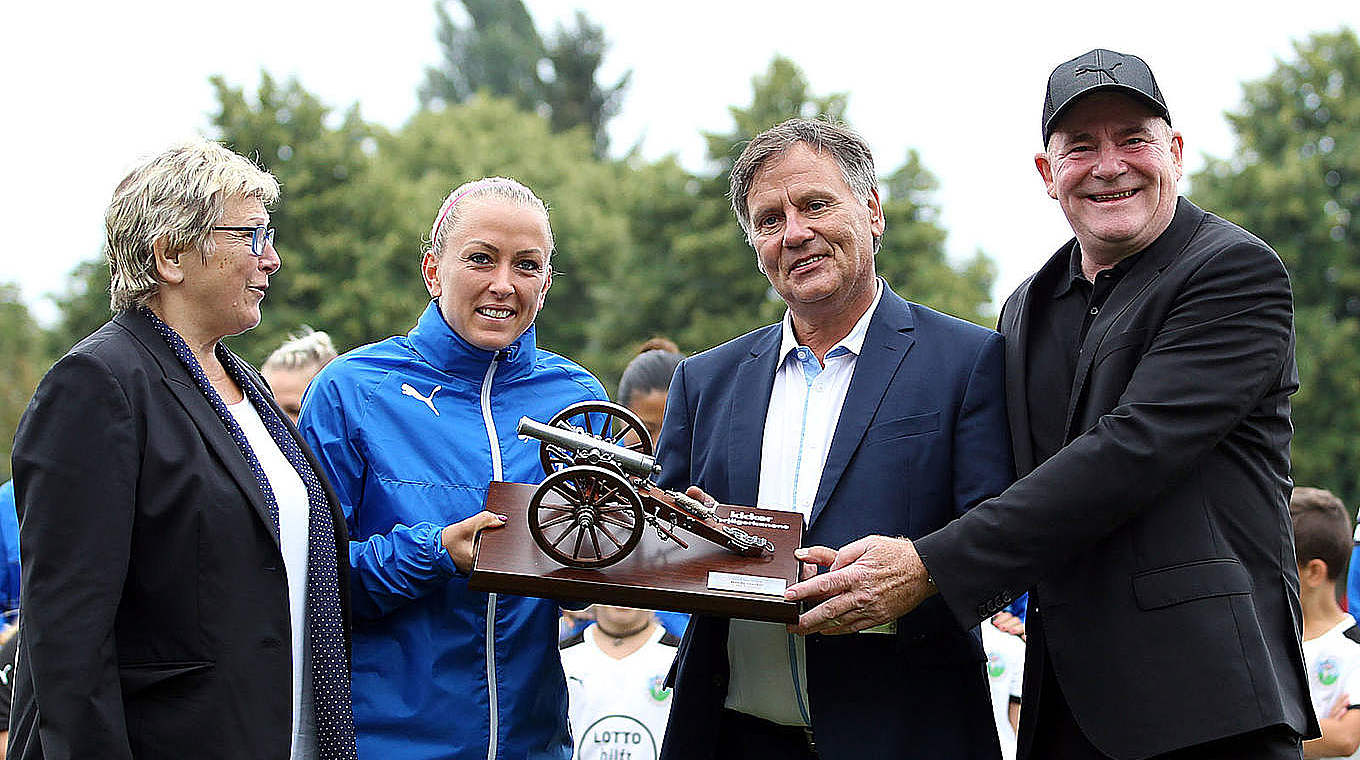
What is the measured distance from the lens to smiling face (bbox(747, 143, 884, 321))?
13.9 feet

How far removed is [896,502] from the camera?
154 inches

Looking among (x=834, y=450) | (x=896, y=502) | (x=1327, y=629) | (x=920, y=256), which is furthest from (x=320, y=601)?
(x=920, y=256)

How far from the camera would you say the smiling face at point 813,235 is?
423 centimetres

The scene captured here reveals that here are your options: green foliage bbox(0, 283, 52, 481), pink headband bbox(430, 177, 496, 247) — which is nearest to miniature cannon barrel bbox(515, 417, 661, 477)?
pink headband bbox(430, 177, 496, 247)

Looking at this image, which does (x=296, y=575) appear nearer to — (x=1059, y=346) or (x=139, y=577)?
(x=139, y=577)

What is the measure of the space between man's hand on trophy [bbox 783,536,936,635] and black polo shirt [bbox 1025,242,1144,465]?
59cm

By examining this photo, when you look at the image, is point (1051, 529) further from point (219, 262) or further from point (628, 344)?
point (628, 344)

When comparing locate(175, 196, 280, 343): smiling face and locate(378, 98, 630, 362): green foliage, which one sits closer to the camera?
locate(175, 196, 280, 343): smiling face

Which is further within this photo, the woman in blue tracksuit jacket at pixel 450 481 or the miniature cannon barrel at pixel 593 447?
the woman in blue tracksuit jacket at pixel 450 481

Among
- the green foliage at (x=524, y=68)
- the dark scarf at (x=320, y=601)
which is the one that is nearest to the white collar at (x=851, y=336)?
the dark scarf at (x=320, y=601)

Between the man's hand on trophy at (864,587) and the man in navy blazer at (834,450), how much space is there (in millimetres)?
49

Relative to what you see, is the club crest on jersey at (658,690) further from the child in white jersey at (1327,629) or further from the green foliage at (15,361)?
the green foliage at (15,361)

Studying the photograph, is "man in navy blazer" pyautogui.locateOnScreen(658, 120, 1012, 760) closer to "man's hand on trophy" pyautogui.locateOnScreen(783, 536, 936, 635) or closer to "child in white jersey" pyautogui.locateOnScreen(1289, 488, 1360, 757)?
"man's hand on trophy" pyautogui.locateOnScreen(783, 536, 936, 635)

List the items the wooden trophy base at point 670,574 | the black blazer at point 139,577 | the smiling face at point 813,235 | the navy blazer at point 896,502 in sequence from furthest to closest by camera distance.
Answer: the smiling face at point 813,235, the navy blazer at point 896,502, the wooden trophy base at point 670,574, the black blazer at point 139,577
